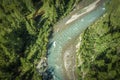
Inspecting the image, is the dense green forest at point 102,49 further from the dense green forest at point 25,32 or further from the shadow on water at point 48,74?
the dense green forest at point 25,32

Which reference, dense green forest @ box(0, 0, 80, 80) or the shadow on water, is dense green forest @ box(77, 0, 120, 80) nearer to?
the shadow on water

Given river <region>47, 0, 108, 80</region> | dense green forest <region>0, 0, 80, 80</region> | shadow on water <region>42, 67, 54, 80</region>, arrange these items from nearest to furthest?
dense green forest <region>0, 0, 80, 80</region> → shadow on water <region>42, 67, 54, 80</region> → river <region>47, 0, 108, 80</region>

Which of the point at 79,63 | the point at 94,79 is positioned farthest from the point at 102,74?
the point at 79,63

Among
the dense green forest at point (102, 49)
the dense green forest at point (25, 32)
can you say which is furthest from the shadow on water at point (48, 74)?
the dense green forest at point (102, 49)

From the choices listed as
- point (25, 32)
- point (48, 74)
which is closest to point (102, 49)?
point (48, 74)

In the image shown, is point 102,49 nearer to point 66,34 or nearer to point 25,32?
point 66,34

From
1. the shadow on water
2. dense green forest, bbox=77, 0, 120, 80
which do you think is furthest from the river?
dense green forest, bbox=77, 0, 120, 80

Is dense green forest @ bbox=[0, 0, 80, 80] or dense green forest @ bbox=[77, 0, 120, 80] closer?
dense green forest @ bbox=[77, 0, 120, 80]
